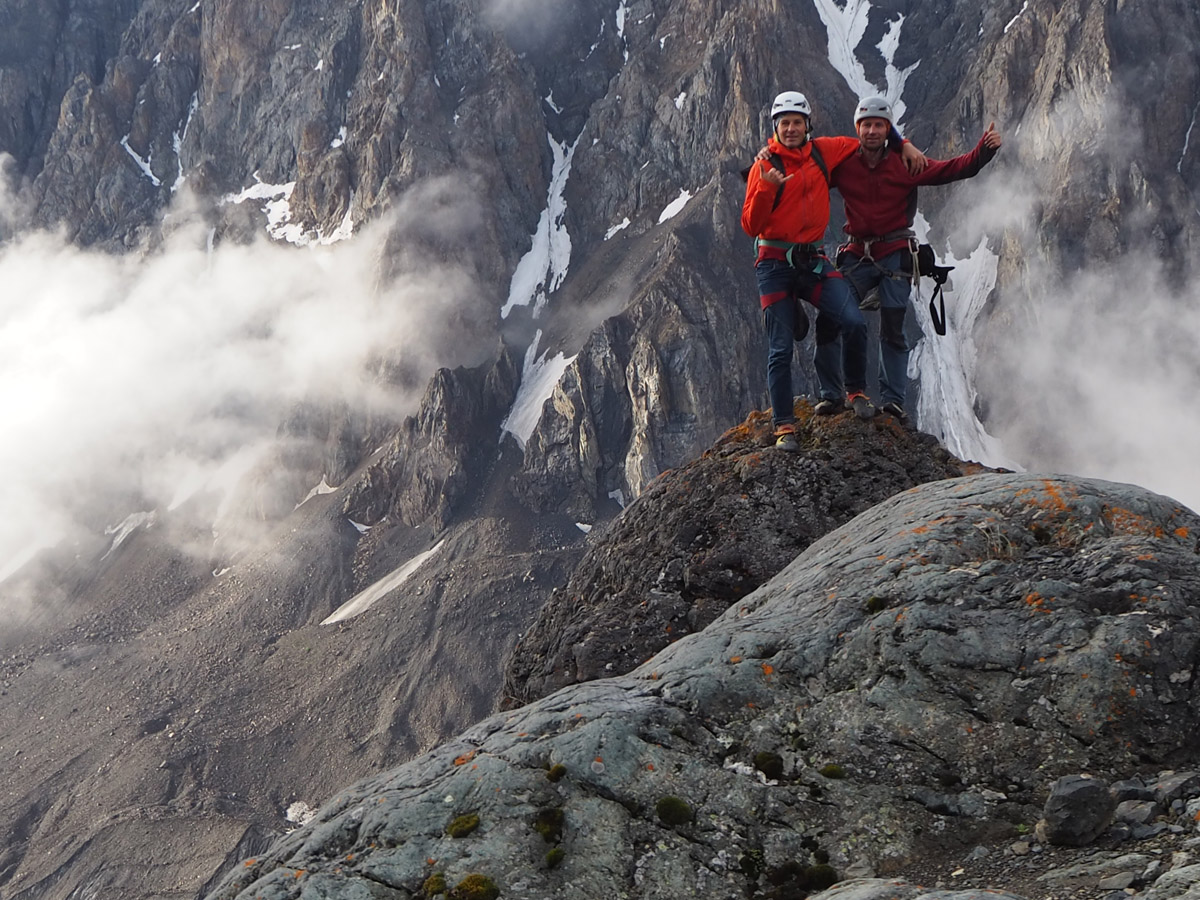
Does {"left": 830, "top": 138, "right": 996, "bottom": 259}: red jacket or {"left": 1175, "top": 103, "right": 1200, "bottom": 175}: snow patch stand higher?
{"left": 1175, "top": 103, "right": 1200, "bottom": 175}: snow patch

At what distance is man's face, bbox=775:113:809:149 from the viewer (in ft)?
40.2

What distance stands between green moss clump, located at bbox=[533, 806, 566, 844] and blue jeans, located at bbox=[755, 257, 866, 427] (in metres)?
7.85

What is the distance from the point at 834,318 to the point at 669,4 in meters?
202

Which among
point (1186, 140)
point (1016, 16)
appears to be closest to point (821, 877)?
point (1186, 140)

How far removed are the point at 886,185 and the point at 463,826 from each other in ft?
35.8

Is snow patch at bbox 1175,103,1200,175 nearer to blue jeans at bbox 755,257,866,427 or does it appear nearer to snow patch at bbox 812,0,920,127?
snow patch at bbox 812,0,920,127

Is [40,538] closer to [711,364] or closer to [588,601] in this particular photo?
[711,364]

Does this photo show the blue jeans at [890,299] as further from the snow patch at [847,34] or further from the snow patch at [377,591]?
the snow patch at [847,34]

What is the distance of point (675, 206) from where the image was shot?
553ft

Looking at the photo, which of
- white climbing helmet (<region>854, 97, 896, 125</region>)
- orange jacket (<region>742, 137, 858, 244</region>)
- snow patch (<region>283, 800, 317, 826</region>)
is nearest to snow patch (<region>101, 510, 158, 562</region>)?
snow patch (<region>283, 800, 317, 826</region>)

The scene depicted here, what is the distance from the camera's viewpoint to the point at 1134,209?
445 feet

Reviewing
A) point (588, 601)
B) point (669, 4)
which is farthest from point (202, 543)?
point (588, 601)

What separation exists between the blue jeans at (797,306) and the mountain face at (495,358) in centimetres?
9805

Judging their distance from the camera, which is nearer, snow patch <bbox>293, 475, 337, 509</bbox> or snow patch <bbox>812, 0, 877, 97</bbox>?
snow patch <bbox>293, 475, 337, 509</bbox>
